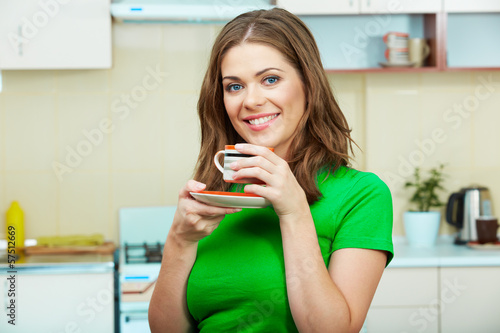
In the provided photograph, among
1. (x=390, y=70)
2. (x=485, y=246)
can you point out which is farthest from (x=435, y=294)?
(x=390, y=70)

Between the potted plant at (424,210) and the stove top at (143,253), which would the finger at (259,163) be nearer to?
the stove top at (143,253)

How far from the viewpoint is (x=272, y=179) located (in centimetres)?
92

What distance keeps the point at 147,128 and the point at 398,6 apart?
1.36 meters

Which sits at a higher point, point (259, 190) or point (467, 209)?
point (259, 190)

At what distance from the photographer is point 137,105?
2.86 meters

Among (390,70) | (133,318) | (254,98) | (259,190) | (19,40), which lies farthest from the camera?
(390,70)

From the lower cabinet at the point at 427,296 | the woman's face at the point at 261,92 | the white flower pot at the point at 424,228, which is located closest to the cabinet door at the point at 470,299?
the lower cabinet at the point at 427,296

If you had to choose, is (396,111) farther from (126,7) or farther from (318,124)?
(318,124)

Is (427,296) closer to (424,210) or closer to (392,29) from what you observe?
(424,210)

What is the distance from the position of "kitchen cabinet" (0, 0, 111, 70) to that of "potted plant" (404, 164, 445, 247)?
5.21 feet

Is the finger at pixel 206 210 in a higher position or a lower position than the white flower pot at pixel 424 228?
higher

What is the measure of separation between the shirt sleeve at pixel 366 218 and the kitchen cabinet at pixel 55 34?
1.77 metres

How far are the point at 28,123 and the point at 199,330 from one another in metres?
2.03

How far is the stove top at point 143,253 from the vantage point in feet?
8.22
